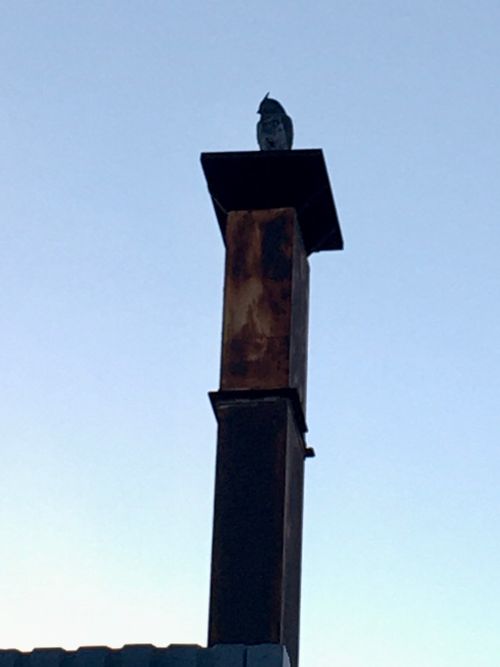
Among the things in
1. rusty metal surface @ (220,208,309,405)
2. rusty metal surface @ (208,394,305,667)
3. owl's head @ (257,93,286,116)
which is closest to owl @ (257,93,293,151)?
owl's head @ (257,93,286,116)

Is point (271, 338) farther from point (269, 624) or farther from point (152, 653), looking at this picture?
point (152, 653)

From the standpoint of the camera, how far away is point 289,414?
11891 millimetres

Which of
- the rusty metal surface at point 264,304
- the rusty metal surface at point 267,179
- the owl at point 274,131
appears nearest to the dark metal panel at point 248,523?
the rusty metal surface at point 264,304

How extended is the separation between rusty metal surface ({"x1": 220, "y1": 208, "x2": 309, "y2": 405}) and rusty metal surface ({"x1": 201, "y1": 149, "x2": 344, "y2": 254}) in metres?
0.12

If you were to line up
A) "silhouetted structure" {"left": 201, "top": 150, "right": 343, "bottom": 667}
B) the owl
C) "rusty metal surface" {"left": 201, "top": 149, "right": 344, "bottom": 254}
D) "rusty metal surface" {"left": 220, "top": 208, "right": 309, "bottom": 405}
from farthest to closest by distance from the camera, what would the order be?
the owl
"rusty metal surface" {"left": 201, "top": 149, "right": 344, "bottom": 254}
"rusty metal surface" {"left": 220, "top": 208, "right": 309, "bottom": 405}
"silhouetted structure" {"left": 201, "top": 150, "right": 343, "bottom": 667}

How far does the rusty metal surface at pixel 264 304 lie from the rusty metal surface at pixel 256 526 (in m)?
0.27

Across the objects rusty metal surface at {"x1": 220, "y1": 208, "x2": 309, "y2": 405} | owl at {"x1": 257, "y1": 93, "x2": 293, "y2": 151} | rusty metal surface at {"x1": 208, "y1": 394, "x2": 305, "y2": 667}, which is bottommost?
rusty metal surface at {"x1": 208, "y1": 394, "x2": 305, "y2": 667}

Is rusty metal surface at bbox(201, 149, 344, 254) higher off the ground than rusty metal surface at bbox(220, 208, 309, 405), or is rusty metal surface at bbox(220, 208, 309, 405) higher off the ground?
rusty metal surface at bbox(201, 149, 344, 254)

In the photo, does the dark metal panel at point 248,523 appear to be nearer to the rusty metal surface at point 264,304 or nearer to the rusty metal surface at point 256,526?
the rusty metal surface at point 256,526

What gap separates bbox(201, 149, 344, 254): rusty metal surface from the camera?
12.7 metres

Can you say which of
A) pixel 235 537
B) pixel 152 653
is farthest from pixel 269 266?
pixel 152 653

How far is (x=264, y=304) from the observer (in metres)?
12.3

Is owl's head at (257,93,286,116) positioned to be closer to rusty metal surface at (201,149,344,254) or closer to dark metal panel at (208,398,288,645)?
rusty metal surface at (201,149,344,254)

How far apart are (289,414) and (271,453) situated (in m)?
0.41
